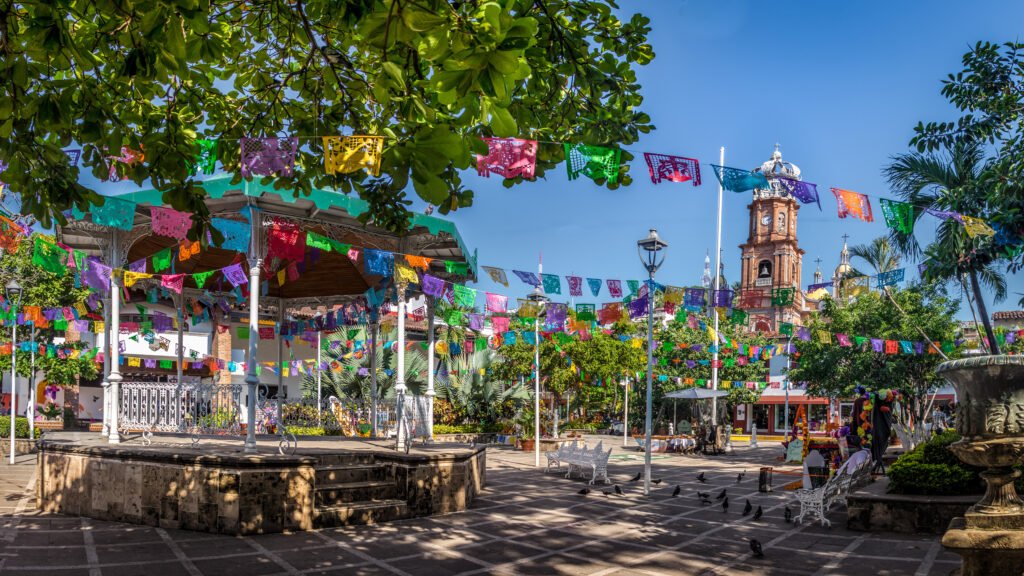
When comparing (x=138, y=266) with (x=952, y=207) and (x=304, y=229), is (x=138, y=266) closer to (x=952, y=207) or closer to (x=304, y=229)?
(x=304, y=229)

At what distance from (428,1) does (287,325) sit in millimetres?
16691

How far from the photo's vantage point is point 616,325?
94.5 ft

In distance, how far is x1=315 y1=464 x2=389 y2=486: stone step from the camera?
975cm

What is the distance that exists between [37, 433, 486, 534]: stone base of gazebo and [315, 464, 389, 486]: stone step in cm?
1

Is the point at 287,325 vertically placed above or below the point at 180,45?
below

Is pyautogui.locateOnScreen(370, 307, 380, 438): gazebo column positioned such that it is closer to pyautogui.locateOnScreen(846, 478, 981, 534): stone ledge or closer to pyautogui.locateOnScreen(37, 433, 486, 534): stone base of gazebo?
pyautogui.locateOnScreen(37, 433, 486, 534): stone base of gazebo

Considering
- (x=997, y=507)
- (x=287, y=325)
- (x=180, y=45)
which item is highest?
(x=180, y=45)

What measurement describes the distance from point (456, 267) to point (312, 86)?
8.67 meters

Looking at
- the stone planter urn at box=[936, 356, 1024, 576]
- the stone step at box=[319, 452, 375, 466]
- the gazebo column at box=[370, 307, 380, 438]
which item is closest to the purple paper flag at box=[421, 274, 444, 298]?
the gazebo column at box=[370, 307, 380, 438]

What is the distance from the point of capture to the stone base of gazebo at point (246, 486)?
8.55m

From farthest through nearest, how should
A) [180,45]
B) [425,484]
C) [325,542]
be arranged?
[425,484], [325,542], [180,45]

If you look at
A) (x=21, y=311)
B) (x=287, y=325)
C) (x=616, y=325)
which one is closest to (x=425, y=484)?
(x=287, y=325)

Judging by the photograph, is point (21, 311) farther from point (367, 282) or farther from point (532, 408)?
point (532, 408)

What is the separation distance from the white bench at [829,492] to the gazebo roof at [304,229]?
270 inches
